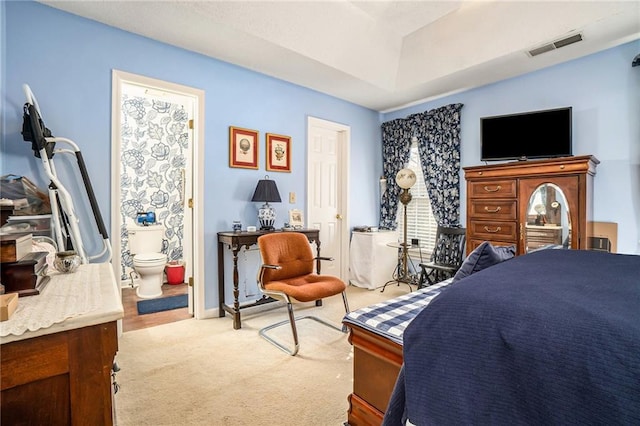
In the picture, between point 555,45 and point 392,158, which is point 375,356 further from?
point 392,158

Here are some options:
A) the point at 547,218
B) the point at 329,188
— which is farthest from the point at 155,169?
the point at 547,218

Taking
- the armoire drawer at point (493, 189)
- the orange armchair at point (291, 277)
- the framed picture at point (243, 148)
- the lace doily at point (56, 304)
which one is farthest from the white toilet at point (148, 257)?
the armoire drawer at point (493, 189)

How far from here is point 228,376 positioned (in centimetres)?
203

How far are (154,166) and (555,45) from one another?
495cm

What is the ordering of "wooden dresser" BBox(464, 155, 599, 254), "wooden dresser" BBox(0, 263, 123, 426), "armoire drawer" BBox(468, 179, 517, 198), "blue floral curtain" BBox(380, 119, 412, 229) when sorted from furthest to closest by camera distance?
1. "blue floral curtain" BBox(380, 119, 412, 229)
2. "armoire drawer" BBox(468, 179, 517, 198)
3. "wooden dresser" BBox(464, 155, 599, 254)
4. "wooden dresser" BBox(0, 263, 123, 426)

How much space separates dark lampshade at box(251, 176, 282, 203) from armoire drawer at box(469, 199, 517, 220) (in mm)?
2108

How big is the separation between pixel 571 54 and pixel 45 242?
4.55 meters

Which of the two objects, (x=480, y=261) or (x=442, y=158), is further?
(x=442, y=158)

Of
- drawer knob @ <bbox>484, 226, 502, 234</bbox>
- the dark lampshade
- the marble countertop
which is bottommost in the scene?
the marble countertop

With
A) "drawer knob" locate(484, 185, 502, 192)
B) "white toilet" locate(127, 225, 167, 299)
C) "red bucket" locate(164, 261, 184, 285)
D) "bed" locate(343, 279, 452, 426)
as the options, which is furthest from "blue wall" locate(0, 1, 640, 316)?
"bed" locate(343, 279, 452, 426)

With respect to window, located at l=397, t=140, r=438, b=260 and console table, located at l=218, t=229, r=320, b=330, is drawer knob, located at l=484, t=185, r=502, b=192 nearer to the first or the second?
window, located at l=397, t=140, r=438, b=260

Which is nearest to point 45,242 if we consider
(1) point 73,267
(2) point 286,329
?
(1) point 73,267

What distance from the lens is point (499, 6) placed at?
2701 mm

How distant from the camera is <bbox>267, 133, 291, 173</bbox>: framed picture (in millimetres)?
3523
